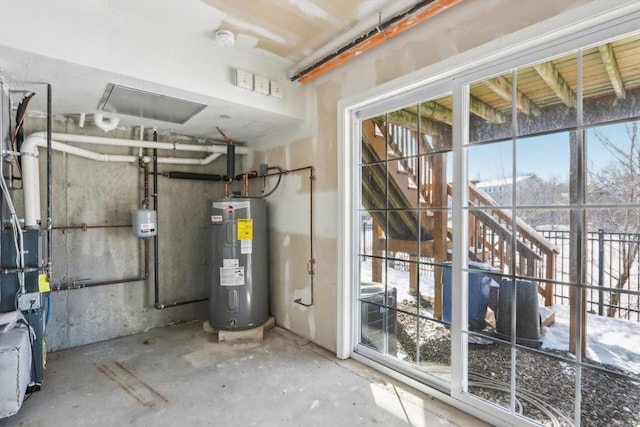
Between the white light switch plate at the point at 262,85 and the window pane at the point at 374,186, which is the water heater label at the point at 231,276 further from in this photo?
the white light switch plate at the point at 262,85

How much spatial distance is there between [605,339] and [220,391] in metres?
2.23

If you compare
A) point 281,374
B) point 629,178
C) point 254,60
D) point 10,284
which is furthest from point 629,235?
point 10,284

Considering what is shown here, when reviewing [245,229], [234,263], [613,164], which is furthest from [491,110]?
[234,263]

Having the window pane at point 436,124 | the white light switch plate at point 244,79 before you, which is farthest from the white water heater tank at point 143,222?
the window pane at point 436,124

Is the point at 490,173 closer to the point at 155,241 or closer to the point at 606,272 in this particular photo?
the point at 606,272

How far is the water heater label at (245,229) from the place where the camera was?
2957mm

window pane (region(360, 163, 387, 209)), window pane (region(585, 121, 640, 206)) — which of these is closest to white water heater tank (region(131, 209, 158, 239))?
window pane (region(360, 163, 387, 209))

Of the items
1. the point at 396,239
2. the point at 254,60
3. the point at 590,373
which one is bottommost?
the point at 590,373

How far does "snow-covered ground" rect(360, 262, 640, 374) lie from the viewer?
1409mm

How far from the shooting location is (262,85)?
251 centimetres

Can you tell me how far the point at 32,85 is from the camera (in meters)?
2.05

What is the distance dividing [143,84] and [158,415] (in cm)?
210

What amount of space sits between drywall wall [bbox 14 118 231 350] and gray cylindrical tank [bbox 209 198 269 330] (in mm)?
618

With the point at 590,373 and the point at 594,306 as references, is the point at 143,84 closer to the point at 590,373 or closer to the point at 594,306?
the point at 594,306
